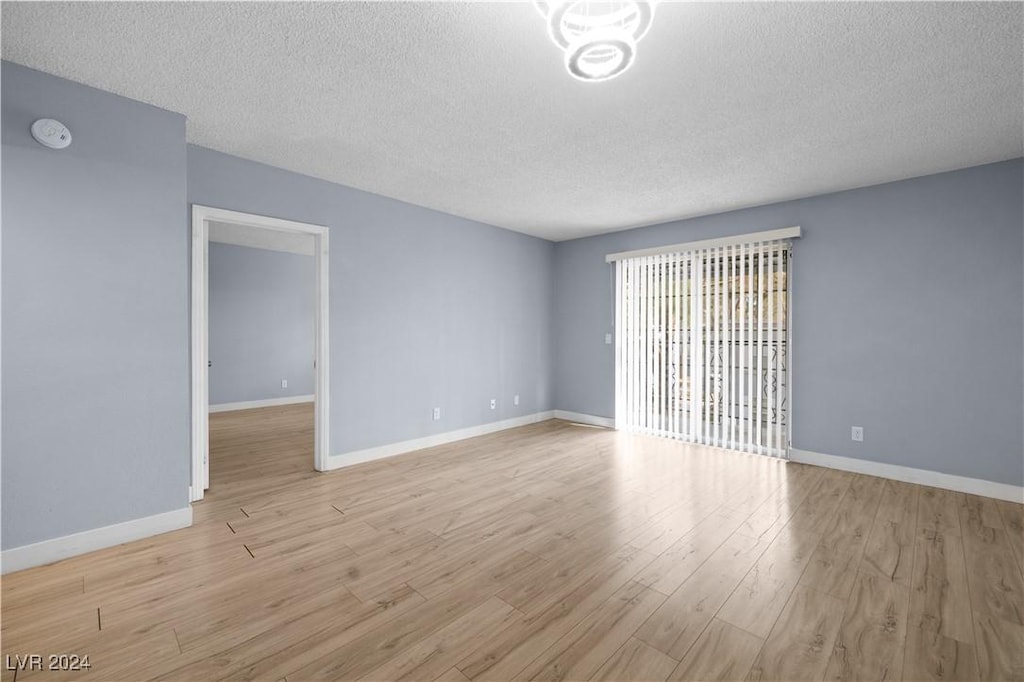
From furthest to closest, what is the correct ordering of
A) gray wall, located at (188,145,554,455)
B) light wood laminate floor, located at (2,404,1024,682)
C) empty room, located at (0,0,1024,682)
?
1. gray wall, located at (188,145,554,455)
2. empty room, located at (0,0,1024,682)
3. light wood laminate floor, located at (2,404,1024,682)

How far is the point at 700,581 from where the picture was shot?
7.43 ft

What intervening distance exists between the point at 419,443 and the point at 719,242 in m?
3.99

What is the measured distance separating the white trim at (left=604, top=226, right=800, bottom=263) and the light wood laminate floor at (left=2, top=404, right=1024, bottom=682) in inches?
94.7

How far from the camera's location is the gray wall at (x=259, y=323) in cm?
725

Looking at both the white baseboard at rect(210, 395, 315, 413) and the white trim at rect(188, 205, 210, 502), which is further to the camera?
the white baseboard at rect(210, 395, 315, 413)

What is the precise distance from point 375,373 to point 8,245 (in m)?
2.62

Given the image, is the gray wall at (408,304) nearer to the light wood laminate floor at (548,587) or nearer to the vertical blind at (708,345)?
the light wood laminate floor at (548,587)

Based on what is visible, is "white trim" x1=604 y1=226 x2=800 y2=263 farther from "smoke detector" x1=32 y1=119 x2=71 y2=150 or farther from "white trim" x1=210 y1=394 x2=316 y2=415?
"white trim" x1=210 y1=394 x2=316 y2=415

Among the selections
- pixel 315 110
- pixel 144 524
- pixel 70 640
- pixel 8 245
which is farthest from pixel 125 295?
pixel 70 640

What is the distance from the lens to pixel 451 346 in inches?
204

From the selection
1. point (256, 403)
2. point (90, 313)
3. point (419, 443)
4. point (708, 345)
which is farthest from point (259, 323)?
point (708, 345)

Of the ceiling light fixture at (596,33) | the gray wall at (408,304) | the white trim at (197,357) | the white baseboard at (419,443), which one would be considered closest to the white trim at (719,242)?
the gray wall at (408,304)

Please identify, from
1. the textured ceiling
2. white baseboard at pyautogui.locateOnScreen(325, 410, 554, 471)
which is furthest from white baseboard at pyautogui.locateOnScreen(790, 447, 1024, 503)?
white baseboard at pyautogui.locateOnScreen(325, 410, 554, 471)

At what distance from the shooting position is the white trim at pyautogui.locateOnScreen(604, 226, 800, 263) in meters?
4.38
